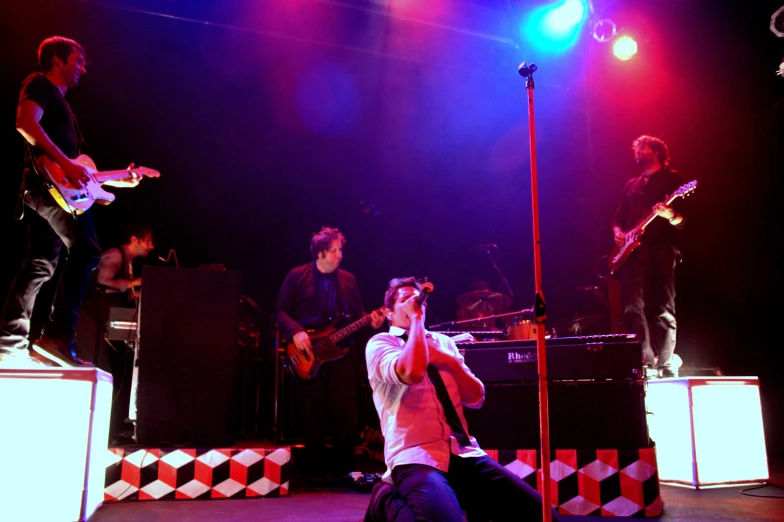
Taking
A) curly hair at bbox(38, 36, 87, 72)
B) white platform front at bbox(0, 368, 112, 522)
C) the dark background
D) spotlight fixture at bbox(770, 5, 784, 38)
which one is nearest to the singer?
white platform front at bbox(0, 368, 112, 522)

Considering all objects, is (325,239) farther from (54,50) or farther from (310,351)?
(54,50)

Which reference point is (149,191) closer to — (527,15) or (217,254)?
(217,254)

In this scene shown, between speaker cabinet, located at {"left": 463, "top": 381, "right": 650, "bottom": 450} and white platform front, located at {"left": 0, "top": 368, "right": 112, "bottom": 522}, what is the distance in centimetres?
237

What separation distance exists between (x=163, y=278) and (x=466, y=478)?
2699 millimetres

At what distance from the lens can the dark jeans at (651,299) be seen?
5.32 meters

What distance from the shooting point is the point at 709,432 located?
4.58 metres

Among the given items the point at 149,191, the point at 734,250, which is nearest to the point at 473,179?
the point at 734,250

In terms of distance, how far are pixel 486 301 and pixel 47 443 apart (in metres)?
4.52

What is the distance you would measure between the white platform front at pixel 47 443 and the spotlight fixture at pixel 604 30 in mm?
5944

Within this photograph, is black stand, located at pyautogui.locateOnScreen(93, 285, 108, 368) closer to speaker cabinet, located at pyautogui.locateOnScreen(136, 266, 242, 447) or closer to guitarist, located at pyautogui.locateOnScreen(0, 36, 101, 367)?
speaker cabinet, located at pyautogui.locateOnScreen(136, 266, 242, 447)

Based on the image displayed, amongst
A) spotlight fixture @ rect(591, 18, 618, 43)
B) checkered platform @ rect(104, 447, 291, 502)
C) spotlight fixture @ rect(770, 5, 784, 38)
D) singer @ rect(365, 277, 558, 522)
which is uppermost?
spotlight fixture @ rect(591, 18, 618, 43)

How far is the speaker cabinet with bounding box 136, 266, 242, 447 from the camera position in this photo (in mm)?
4219

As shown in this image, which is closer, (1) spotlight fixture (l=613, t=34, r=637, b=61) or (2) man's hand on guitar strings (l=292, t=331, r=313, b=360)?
(2) man's hand on guitar strings (l=292, t=331, r=313, b=360)

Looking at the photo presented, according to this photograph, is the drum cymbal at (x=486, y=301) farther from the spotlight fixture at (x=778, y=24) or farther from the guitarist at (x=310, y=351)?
the spotlight fixture at (x=778, y=24)
